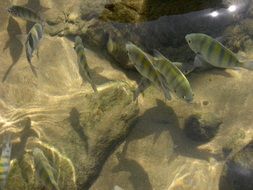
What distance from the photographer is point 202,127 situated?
5320 mm

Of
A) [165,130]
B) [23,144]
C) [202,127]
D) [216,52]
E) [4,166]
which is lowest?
[165,130]

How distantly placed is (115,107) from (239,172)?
1907 millimetres

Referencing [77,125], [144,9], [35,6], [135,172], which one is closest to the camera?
[77,125]

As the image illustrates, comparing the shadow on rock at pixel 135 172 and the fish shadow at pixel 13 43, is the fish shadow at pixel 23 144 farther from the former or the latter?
the shadow on rock at pixel 135 172

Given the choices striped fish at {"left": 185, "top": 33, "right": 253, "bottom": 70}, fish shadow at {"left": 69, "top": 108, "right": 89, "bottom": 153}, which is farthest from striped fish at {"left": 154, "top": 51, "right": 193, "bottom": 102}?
fish shadow at {"left": 69, "top": 108, "right": 89, "bottom": 153}

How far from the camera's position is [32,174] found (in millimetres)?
4465

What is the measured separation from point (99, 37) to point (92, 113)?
4.99 ft

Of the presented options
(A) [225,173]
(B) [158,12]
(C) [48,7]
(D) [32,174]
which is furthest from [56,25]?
(A) [225,173]

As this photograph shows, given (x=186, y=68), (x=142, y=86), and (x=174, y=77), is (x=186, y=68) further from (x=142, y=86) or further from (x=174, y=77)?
(x=174, y=77)

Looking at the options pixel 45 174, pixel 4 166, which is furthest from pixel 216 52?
pixel 4 166

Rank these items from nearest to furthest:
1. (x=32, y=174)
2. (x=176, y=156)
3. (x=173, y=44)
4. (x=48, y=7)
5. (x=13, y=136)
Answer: (x=32, y=174) → (x=13, y=136) → (x=176, y=156) → (x=173, y=44) → (x=48, y=7)

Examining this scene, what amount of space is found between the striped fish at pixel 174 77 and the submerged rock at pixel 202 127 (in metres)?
1.35

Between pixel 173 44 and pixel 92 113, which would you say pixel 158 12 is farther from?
pixel 92 113

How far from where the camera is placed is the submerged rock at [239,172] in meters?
4.61
